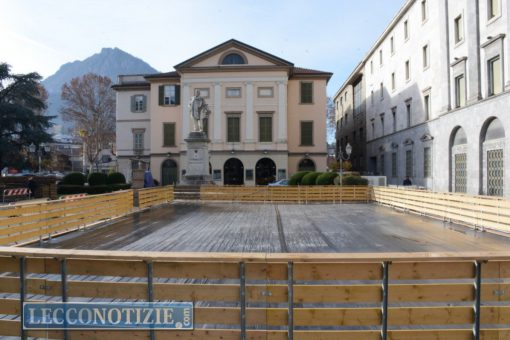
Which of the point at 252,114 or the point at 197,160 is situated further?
the point at 252,114

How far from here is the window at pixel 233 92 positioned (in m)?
42.7

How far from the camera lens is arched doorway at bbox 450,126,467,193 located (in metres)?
24.8

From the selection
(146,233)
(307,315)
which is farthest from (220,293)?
(146,233)

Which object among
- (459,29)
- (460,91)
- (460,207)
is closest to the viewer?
(460,207)

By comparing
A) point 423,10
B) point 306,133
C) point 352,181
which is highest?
point 423,10

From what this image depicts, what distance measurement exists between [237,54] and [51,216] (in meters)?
34.6

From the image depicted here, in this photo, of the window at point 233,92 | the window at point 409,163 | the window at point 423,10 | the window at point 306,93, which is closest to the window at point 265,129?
the window at point 233,92

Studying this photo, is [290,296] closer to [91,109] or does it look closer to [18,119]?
[18,119]

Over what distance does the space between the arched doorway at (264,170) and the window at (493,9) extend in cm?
2524

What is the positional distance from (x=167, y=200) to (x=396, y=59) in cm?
2684

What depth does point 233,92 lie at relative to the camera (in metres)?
A: 42.8

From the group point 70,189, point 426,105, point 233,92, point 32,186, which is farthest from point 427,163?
point 32,186

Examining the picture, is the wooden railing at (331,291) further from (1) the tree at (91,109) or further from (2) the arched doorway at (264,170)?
(1) the tree at (91,109)

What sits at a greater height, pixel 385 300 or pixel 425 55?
pixel 425 55
